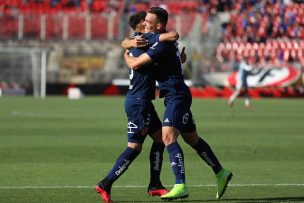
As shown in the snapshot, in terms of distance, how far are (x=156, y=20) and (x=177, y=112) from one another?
39.6 inches

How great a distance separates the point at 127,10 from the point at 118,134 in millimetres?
26511

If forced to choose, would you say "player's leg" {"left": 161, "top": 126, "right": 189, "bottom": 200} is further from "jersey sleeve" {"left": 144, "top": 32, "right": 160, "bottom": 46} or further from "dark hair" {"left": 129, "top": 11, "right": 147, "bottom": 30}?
"dark hair" {"left": 129, "top": 11, "right": 147, "bottom": 30}

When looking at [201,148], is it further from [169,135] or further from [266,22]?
[266,22]

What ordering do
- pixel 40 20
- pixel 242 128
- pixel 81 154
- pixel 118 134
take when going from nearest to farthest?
pixel 81 154
pixel 118 134
pixel 242 128
pixel 40 20

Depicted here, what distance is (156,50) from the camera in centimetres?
978

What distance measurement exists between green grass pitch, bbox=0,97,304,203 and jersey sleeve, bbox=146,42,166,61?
166 centimetres

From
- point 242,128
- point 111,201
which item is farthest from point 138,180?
point 242,128

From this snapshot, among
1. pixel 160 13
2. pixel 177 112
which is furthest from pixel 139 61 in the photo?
pixel 177 112

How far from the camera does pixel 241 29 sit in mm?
45938

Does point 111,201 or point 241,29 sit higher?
point 111,201

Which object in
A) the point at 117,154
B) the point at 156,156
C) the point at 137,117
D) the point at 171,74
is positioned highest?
the point at 171,74

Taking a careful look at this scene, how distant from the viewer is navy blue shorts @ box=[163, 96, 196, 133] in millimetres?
9953

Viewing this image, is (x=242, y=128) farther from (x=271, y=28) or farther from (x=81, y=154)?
(x=271, y=28)

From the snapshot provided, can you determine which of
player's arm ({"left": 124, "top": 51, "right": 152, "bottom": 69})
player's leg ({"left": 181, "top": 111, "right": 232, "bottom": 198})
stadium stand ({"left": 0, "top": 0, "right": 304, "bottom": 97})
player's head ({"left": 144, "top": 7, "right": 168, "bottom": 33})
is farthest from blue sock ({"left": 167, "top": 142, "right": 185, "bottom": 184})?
stadium stand ({"left": 0, "top": 0, "right": 304, "bottom": 97})
